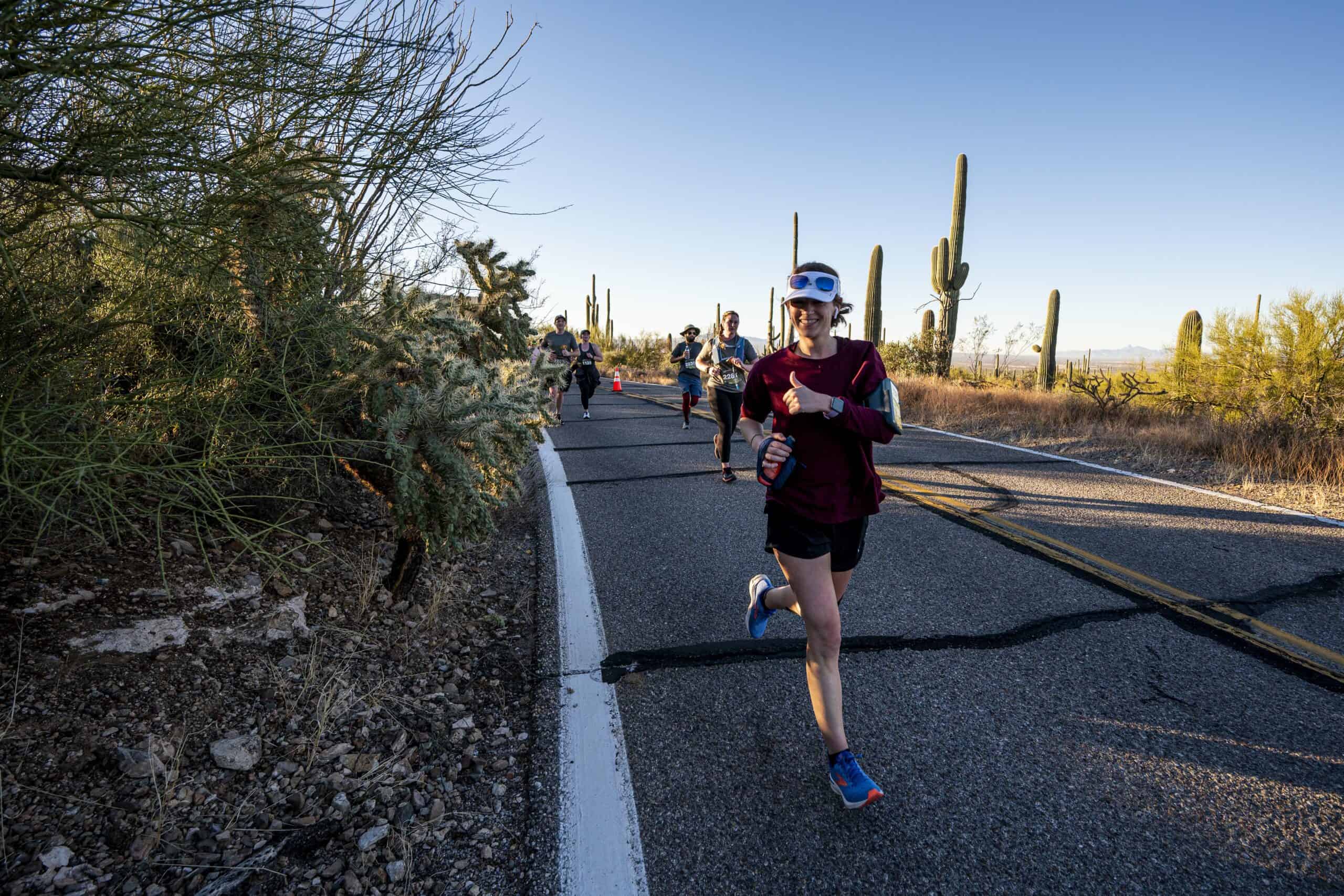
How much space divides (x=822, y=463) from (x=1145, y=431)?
1031 centimetres

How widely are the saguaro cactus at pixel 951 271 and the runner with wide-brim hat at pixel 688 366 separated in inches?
450

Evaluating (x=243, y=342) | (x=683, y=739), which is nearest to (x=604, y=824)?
(x=683, y=739)

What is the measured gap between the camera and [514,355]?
23.7 ft

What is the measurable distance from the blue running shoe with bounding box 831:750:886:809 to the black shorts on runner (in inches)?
29.8

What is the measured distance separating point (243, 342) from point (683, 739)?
10.8 feet

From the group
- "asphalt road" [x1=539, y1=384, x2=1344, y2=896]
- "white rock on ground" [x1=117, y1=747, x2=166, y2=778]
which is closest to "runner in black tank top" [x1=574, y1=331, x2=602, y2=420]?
"asphalt road" [x1=539, y1=384, x2=1344, y2=896]

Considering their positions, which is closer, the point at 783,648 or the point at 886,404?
the point at 886,404

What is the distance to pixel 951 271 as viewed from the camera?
20.6 metres

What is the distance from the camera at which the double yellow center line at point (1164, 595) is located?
3828 millimetres

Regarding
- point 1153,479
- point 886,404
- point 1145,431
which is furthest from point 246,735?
point 1145,431

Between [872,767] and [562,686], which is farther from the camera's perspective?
[562,686]

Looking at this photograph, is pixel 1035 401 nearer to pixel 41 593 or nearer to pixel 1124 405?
pixel 1124 405

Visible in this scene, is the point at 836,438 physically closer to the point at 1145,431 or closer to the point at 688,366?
the point at 688,366

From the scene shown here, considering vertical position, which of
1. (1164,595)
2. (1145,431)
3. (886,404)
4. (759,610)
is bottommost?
(1164,595)
